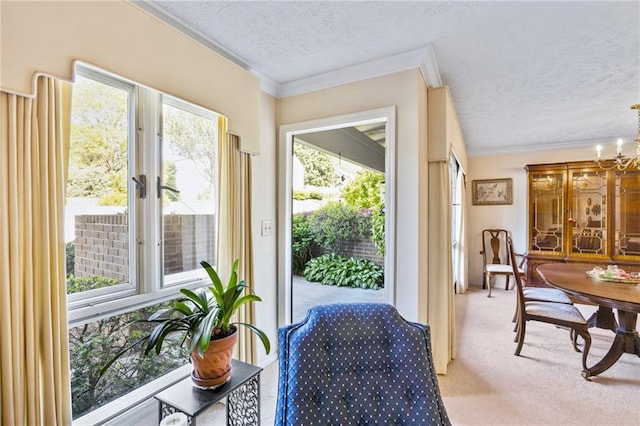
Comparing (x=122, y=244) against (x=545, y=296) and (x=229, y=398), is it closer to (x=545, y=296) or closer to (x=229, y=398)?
(x=229, y=398)

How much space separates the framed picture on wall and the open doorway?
359 centimetres

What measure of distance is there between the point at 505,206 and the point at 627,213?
148 centimetres

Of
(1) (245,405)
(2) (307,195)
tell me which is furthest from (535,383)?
(2) (307,195)

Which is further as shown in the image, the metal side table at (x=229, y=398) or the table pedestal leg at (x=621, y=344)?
the table pedestal leg at (x=621, y=344)

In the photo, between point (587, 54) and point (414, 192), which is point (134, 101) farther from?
point (587, 54)

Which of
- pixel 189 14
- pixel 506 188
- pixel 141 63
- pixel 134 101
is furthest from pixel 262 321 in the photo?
pixel 506 188

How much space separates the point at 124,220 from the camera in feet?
5.32

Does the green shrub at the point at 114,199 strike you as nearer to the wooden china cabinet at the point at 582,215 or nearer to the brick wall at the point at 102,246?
the brick wall at the point at 102,246

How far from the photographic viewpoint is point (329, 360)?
4.04 feet

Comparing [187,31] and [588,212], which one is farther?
[588,212]

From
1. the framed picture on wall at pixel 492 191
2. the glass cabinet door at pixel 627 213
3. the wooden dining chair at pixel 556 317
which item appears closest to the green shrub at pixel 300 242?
the wooden dining chair at pixel 556 317

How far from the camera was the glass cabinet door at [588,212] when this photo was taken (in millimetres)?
4191

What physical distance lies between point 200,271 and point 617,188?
18.3 feet

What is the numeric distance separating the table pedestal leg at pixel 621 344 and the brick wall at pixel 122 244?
3.19m
